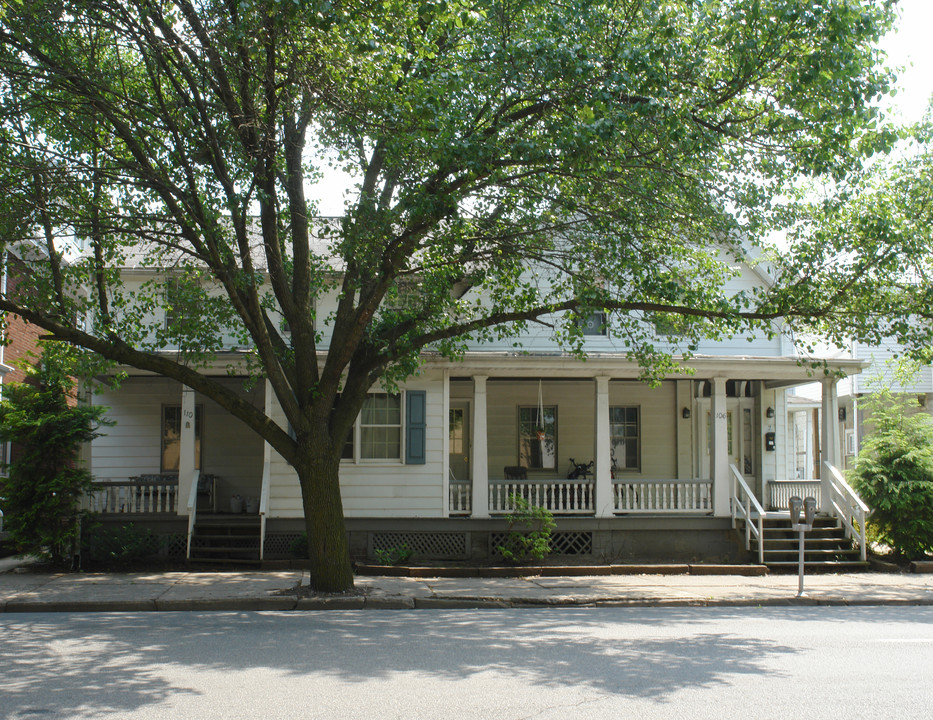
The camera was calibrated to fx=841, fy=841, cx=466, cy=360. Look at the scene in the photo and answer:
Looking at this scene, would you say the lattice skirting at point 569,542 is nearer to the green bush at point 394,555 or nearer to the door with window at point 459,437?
the green bush at point 394,555

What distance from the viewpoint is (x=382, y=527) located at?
52.7 ft

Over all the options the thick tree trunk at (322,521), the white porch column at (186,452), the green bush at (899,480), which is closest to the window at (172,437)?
the white porch column at (186,452)

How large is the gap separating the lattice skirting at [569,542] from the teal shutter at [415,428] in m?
2.12

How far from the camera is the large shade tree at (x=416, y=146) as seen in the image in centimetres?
957

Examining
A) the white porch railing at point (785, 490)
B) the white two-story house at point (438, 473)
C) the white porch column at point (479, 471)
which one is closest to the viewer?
the white two-story house at point (438, 473)

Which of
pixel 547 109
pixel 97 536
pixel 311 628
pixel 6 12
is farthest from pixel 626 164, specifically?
pixel 97 536

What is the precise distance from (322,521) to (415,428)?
180 inches

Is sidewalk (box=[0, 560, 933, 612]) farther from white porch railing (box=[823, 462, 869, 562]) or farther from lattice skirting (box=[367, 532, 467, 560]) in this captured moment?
lattice skirting (box=[367, 532, 467, 560])

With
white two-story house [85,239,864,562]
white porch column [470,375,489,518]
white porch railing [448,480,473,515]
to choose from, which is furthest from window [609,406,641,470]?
white porch column [470,375,489,518]

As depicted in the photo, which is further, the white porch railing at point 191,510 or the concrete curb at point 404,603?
the white porch railing at point 191,510

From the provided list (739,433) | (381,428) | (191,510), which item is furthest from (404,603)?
(739,433)

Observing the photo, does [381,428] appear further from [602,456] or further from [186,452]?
[602,456]

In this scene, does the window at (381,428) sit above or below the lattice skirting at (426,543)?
above

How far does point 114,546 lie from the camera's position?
49.5ft
